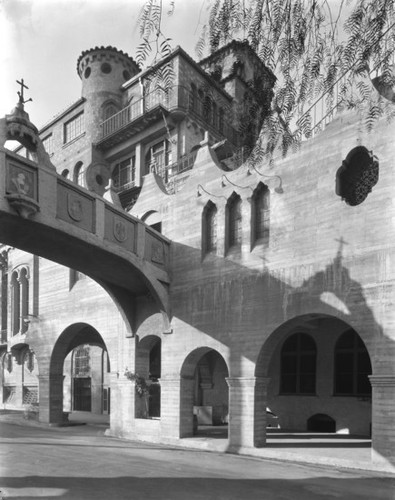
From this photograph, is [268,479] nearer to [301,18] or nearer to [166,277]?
[166,277]

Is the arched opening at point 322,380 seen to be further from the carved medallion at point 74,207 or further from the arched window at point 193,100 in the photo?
the arched window at point 193,100

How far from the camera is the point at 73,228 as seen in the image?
1417 cm

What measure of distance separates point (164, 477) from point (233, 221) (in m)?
8.55

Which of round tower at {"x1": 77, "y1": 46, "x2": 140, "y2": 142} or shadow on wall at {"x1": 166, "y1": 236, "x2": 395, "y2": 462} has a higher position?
round tower at {"x1": 77, "y1": 46, "x2": 140, "y2": 142}

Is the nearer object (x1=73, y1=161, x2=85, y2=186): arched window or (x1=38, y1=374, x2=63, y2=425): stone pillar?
(x1=38, y1=374, x2=63, y2=425): stone pillar

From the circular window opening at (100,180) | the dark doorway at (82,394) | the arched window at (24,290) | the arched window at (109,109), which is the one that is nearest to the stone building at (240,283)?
the circular window opening at (100,180)

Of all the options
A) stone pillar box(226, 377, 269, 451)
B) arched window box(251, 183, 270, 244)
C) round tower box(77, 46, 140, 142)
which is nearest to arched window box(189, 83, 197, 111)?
round tower box(77, 46, 140, 142)

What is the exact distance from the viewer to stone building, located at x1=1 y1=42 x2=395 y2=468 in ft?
41.9

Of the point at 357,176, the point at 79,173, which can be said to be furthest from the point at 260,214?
the point at 79,173

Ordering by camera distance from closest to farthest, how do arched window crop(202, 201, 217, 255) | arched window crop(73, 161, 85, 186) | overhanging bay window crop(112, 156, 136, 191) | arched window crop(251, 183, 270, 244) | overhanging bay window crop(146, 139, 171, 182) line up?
arched window crop(251, 183, 270, 244) < arched window crop(202, 201, 217, 255) < overhanging bay window crop(146, 139, 171, 182) < overhanging bay window crop(112, 156, 136, 191) < arched window crop(73, 161, 85, 186)

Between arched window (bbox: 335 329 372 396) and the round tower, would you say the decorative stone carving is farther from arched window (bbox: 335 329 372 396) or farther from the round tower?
the round tower

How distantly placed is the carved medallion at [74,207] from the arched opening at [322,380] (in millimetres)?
8853

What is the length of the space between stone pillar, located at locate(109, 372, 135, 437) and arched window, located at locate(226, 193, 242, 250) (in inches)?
277

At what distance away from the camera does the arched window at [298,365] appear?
806 inches
